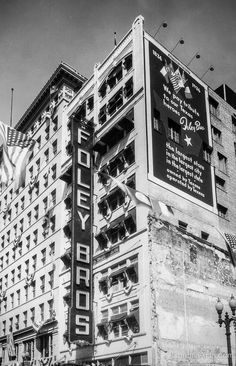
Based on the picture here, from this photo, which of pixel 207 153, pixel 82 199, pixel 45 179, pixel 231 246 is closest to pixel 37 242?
pixel 45 179

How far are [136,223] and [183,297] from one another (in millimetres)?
7104

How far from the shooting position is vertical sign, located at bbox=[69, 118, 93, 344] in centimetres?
3931

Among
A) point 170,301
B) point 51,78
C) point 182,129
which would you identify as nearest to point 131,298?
point 170,301

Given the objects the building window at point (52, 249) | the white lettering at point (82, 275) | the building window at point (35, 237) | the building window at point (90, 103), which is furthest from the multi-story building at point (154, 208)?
the building window at point (35, 237)

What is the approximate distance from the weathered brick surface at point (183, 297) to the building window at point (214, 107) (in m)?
17.8

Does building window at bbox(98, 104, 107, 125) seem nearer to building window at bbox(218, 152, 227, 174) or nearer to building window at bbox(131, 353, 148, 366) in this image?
building window at bbox(218, 152, 227, 174)

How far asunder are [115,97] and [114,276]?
18685 millimetres

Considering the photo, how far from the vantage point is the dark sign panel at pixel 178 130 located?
44.0m

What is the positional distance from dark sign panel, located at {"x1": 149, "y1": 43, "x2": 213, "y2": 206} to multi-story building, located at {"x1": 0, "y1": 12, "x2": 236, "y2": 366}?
0.46ft

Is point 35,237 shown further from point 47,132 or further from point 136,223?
point 136,223

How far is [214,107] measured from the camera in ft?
181

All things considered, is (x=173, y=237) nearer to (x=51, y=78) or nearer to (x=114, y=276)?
(x=114, y=276)

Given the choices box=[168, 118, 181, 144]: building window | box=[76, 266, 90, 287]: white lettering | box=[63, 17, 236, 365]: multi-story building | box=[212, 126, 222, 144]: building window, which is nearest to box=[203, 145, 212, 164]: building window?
box=[63, 17, 236, 365]: multi-story building

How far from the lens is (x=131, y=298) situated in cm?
3803
